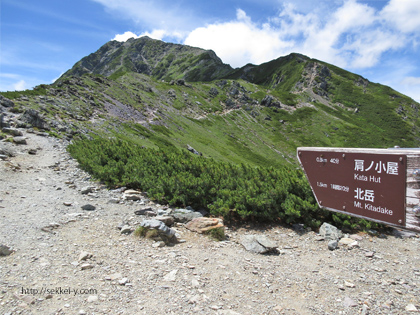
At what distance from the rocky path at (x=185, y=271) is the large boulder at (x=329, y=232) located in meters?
0.37

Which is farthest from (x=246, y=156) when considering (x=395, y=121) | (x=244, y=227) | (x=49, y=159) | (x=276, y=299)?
(x=395, y=121)

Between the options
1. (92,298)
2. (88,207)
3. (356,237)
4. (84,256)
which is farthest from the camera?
(88,207)

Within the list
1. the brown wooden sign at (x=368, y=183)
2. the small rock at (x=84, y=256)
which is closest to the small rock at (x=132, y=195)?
the small rock at (x=84, y=256)

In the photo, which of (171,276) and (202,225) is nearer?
(171,276)

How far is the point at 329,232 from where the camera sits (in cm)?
973

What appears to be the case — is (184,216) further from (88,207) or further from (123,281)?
(123,281)

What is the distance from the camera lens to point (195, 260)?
763 cm

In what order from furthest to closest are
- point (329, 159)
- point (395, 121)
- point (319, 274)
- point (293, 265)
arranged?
point (395, 121) → point (293, 265) → point (319, 274) → point (329, 159)

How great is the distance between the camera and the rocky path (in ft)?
18.2

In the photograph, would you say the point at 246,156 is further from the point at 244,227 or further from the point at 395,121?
the point at 395,121

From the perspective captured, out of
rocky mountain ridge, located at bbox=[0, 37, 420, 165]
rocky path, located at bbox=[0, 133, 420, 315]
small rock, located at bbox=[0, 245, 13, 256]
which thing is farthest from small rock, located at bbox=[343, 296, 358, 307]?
rocky mountain ridge, located at bbox=[0, 37, 420, 165]

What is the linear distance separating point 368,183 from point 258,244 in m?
5.95

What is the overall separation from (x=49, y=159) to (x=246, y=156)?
66.9 m

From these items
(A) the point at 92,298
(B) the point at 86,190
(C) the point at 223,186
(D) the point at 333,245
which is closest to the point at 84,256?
(A) the point at 92,298
